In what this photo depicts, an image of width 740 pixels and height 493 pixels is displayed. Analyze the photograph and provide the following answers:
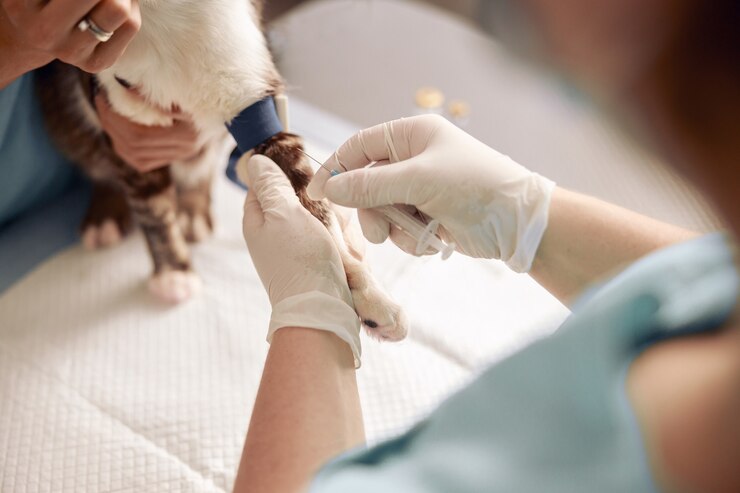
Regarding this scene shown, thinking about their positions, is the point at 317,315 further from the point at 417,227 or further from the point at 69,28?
the point at 69,28

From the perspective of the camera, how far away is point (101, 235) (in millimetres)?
1455

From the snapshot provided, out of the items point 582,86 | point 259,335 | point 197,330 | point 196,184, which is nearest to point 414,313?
point 259,335

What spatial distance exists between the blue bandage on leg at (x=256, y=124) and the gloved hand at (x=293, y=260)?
45 millimetres

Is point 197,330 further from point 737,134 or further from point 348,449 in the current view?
point 737,134

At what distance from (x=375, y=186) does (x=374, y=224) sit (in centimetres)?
7

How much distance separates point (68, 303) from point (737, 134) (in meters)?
1.30

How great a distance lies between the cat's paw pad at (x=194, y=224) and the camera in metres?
1.46

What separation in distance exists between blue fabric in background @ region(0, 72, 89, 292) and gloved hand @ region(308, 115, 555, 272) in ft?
2.39

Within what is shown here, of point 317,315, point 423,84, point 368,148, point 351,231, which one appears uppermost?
point 423,84

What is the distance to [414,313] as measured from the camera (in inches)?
52.1

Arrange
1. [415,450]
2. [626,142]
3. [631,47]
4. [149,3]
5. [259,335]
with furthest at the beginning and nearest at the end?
[259,335]
[149,3]
[415,450]
[626,142]
[631,47]

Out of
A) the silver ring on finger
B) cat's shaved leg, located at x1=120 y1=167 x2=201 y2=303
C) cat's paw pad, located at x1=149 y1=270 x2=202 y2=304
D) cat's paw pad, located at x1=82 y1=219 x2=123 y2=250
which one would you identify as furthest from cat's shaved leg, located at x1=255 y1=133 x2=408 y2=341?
cat's paw pad, located at x1=82 y1=219 x2=123 y2=250

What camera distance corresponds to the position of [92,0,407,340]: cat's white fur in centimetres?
91

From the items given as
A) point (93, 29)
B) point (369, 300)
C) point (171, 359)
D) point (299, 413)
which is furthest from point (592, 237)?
point (171, 359)
